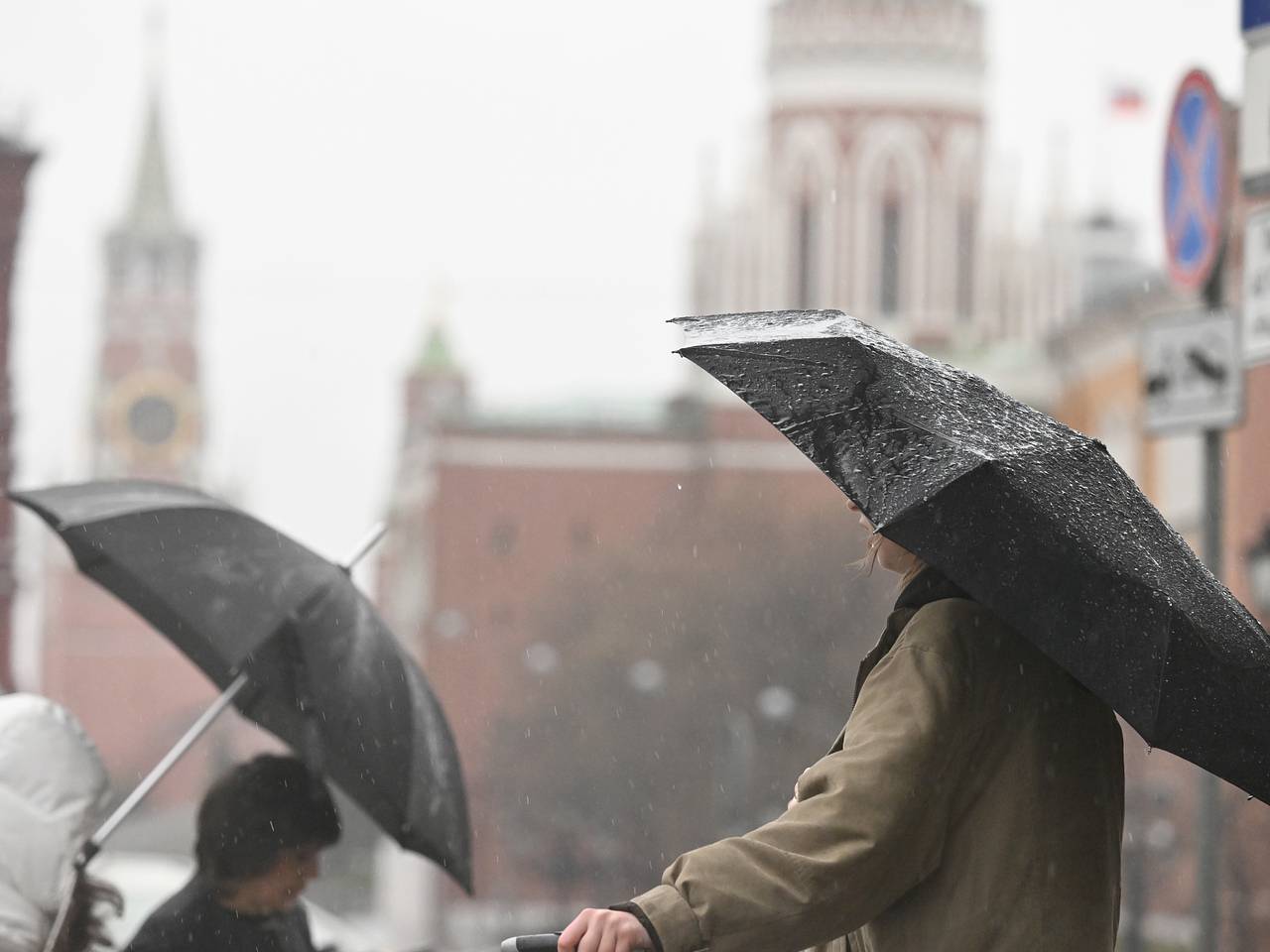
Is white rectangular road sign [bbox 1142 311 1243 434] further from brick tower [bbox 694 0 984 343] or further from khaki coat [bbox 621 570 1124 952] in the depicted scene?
brick tower [bbox 694 0 984 343]

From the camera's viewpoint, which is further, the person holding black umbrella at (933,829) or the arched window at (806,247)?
the arched window at (806,247)

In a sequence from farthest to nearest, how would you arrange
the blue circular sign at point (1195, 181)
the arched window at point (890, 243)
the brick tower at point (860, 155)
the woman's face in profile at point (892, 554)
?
1. the arched window at point (890, 243)
2. the brick tower at point (860, 155)
3. the blue circular sign at point (1195, 181)
4. the woman's face in profile at point (892, 554)

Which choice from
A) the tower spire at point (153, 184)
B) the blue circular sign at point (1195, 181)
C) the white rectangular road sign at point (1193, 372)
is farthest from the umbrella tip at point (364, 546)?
the tower spire at point (153, 184)

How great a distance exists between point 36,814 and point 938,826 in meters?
2.10

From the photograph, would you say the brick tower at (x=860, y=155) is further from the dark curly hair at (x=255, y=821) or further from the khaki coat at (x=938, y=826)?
the khaki coat at (x=938, y=826)

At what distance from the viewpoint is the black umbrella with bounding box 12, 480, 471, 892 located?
5.42 meters

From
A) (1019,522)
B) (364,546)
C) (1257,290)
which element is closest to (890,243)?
(1257,290)

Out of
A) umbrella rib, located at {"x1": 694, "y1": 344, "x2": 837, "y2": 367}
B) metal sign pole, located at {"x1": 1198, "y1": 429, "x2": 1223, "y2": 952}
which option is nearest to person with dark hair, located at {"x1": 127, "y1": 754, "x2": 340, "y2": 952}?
umbrella rib, located at {"x1": 694, "y1": 344, "x2": 837, "y2": 367}

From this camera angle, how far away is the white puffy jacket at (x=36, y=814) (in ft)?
15.6

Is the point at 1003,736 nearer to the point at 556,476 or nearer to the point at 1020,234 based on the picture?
the point at 556,476

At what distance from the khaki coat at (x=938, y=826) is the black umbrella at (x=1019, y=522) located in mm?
75

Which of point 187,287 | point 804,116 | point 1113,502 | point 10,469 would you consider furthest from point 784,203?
point 187,287

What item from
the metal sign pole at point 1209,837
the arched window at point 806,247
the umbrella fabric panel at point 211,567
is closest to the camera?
the umbrella fabric panel at point 211,567

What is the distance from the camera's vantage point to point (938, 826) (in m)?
3.22
